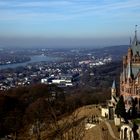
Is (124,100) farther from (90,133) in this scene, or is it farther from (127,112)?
(90,133)

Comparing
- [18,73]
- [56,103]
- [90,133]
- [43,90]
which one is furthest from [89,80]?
[90,133]

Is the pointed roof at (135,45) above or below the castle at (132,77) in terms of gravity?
above

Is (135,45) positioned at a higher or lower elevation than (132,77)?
higher

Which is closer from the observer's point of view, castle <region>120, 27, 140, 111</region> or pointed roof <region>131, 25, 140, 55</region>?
castle <region>120, 27, 140, 111</region>

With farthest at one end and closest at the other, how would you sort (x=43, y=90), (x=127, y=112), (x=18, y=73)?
(x=18, y=73), (x=43, y=90), (x=127, y=112)

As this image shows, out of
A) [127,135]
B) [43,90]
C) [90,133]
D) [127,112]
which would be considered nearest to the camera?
[127,135]

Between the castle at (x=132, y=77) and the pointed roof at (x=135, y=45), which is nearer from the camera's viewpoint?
the castle at (x=132, y=77)

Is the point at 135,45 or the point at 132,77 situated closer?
the point at 132,77

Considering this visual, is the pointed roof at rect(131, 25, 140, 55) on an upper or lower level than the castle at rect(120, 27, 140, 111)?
upper
